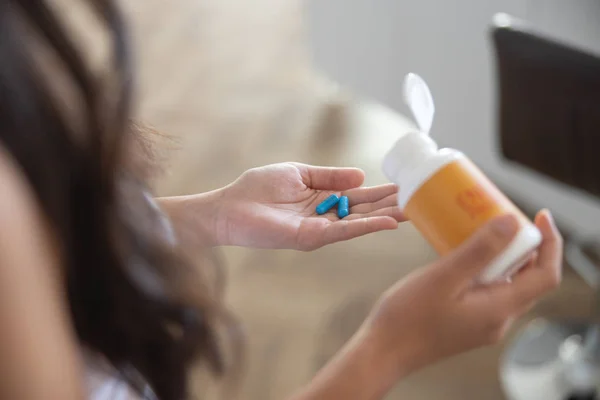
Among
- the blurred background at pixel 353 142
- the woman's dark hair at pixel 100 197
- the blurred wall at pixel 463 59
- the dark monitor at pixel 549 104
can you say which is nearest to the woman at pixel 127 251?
the woman's dark hair at pixel 100 197

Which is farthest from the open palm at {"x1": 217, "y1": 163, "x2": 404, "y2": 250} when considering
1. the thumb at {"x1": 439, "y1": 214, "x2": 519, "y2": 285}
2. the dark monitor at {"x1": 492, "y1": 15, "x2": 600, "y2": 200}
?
the dark monitor at {"x1": 492, "y1": 15, "x2": 600, "y2": 200}

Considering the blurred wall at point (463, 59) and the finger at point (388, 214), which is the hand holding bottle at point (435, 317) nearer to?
the finger at point (388, 214)

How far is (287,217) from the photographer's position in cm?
55

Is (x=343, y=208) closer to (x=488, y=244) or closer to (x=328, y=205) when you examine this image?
(x=328, y=205)

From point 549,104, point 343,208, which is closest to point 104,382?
point 343,208

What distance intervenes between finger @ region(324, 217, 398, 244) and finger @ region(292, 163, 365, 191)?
0.13ft

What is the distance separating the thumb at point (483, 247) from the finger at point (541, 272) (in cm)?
4

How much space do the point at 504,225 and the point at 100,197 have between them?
9.2 inches

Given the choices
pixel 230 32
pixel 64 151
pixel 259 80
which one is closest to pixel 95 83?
pixel 64 151

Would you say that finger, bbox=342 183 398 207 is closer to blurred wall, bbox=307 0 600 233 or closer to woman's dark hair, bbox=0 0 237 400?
woman's dark hair, bbox=0 0 237 400

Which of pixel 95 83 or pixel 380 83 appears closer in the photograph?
pixel 95 83

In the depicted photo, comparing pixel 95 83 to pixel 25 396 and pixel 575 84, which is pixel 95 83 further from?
pixel 575 84

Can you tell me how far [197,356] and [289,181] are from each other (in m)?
0.16

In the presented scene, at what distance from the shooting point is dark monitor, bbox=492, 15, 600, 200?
2.43ft
